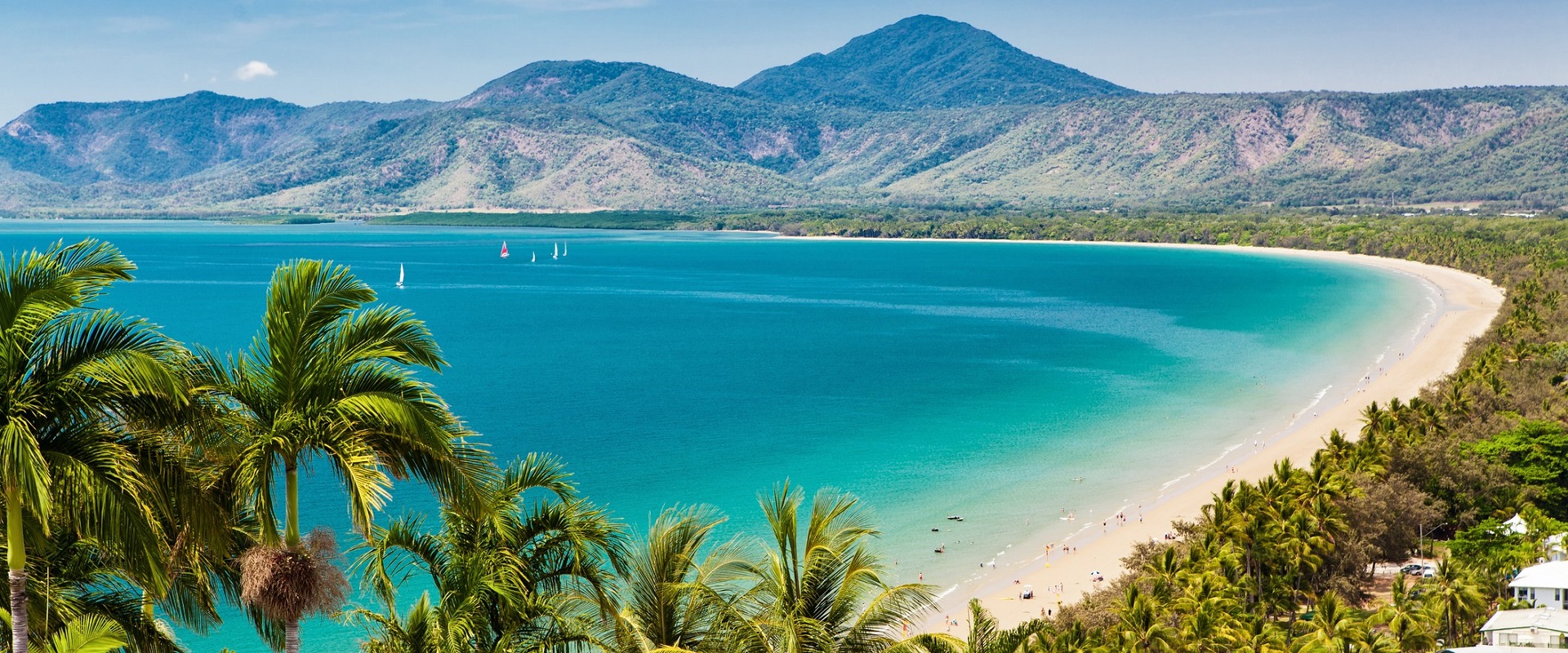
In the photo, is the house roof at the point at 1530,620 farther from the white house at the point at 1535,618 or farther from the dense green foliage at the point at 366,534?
the dense green foliage at the point at 366,534

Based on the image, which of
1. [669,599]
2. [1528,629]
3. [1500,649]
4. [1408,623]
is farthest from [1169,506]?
[669,599]

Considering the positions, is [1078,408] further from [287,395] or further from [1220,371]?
[287,395]

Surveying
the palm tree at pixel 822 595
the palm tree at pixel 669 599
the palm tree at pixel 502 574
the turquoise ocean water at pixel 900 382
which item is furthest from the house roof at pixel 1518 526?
the palm tree at pixel 502 574

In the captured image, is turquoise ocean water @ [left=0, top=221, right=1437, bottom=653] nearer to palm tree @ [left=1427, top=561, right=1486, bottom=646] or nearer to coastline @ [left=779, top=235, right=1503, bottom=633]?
coastline @ [left=779, top=235, right=1503, bottom=633]

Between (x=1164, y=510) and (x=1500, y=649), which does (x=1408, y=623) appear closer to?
(x=1500, y=649)

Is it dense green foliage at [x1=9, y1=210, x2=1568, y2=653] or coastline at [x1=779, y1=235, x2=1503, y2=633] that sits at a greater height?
dense green foliage at [x1=9, y1=210, x2=1568, y2=653]

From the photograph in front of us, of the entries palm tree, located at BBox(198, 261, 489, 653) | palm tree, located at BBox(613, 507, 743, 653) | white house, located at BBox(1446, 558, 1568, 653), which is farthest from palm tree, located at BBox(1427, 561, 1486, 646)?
palm tree, located at BBox(198, 261, 489, 653)
